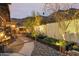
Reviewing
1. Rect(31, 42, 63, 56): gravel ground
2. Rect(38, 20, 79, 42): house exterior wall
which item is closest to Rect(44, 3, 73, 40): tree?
Rect(38, 20, 79, 42): house exterior wall

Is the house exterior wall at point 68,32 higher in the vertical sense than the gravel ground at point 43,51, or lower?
higher

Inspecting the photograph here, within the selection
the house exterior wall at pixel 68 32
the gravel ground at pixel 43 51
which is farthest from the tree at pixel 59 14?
the gravel ground at pixel 43 51

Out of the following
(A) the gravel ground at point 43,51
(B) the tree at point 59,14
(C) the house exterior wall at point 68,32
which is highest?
(B) the tree at point 59,14

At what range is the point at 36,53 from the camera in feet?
4.19

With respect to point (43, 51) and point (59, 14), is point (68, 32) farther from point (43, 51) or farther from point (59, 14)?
point (43, 51)

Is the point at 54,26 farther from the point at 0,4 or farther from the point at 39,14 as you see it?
the point at 0,4

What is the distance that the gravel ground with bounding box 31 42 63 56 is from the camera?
1261mm

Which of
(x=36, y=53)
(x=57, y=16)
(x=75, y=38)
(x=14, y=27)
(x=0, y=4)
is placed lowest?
(x=36, y=53)

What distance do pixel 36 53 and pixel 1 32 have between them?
394 mm

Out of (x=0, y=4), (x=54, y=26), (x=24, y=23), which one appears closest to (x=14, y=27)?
(x=24, y=23)

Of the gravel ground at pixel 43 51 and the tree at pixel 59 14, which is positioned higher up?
the tree at pixel 59 14

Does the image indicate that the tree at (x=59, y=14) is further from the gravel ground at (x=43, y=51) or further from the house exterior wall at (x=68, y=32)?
the gravel ground at (x=43, y=51)

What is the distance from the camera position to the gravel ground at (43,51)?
1.26 meters

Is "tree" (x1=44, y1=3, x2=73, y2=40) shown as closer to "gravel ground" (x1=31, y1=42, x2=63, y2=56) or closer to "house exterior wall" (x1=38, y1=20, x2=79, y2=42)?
"house exterior wall" (x1=38, y1=20, x2=79, y2=42)
